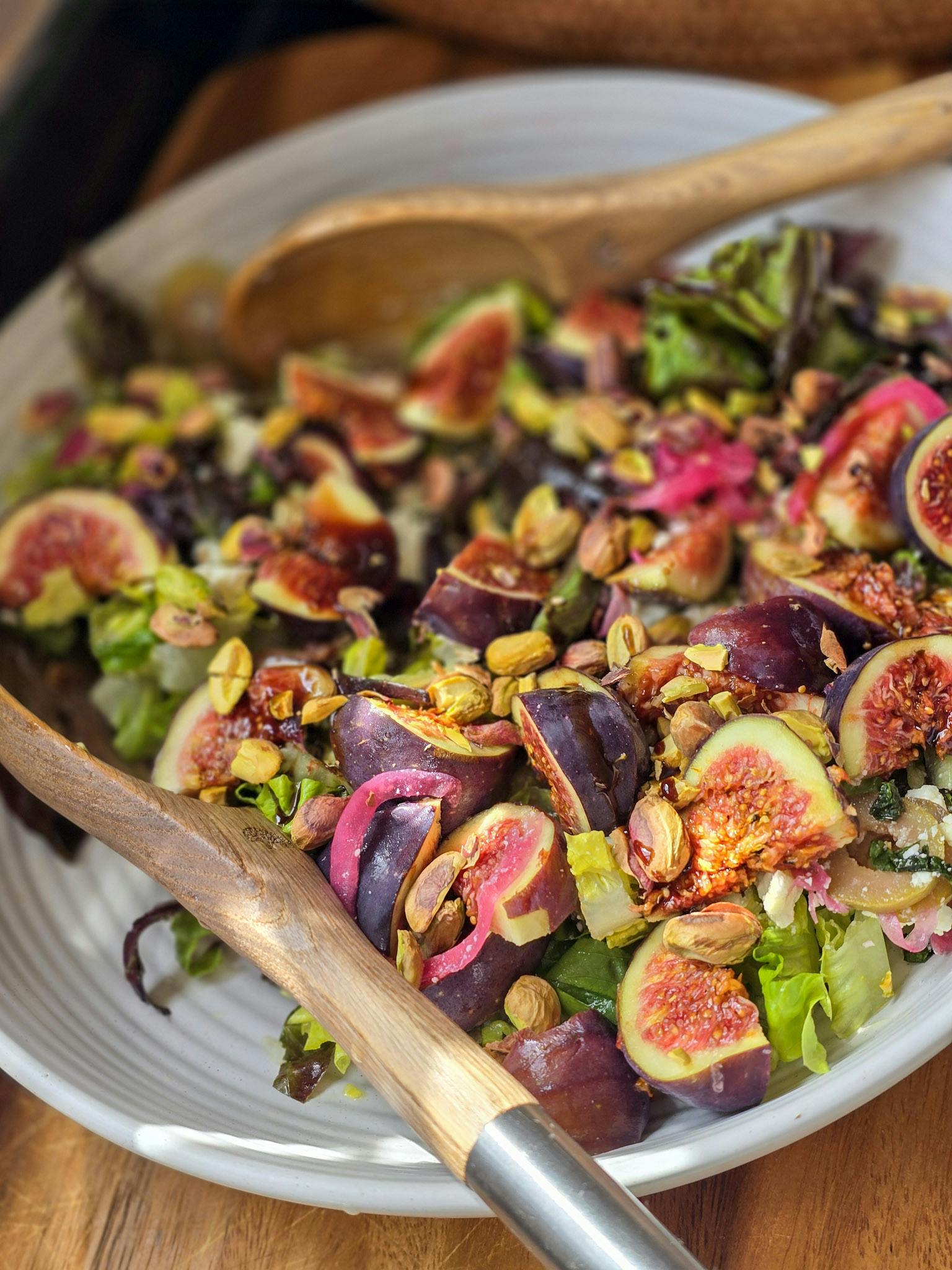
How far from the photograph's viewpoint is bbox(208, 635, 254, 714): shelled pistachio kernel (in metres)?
1.70

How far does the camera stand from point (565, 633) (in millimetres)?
1776

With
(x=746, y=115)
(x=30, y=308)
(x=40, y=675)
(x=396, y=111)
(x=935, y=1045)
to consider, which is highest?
(x=30, y=308)

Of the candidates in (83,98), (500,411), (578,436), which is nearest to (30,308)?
(83,98)

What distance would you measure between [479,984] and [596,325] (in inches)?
60.3

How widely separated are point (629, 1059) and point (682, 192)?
5.68 ft

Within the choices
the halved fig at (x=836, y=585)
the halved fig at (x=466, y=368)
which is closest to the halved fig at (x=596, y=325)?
the halved fig at (x=466, y=368)

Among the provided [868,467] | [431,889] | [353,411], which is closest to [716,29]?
[353,411]

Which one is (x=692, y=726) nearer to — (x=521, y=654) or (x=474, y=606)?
(x=521, y=654)

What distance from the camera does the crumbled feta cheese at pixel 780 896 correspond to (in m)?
1.37

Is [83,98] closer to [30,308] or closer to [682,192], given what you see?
[30,308]

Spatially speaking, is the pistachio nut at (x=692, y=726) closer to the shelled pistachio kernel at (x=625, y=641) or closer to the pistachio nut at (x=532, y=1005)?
the shelled pistachio kernel at (x=625, y=641)

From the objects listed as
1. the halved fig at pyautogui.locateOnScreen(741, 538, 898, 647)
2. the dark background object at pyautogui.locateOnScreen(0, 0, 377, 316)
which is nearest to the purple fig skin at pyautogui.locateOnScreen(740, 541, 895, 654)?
the halved fig at pyautogui.locateOnScreen(741, 538, 898, 647)

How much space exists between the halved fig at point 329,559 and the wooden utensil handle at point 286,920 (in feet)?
1.46

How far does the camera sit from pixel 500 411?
2438mm
